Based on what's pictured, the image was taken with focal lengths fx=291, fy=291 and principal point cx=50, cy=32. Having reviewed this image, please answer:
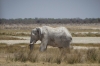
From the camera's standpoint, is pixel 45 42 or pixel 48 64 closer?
pixel 48 64

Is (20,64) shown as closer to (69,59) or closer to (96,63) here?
(69,59)

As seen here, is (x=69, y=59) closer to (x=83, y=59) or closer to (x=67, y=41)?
(x=83, y=59)

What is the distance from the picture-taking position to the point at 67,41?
67.9ft

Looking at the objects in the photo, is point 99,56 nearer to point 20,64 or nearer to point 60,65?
point 60,65

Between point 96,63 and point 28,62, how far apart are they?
343cm

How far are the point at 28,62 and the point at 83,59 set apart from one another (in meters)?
2.87

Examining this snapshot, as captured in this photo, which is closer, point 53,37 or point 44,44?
point 44,44

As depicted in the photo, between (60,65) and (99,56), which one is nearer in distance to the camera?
(60,65)

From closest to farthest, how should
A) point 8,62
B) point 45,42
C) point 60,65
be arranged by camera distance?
1. point 60,65
2. point 8,62
3. point 45,42

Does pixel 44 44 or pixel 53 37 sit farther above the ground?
pixel 53 37

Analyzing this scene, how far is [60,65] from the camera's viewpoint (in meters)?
13.8

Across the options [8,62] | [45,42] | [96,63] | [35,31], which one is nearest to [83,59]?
[96,63]

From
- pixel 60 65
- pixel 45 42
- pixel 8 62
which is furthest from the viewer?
pixel 45 42


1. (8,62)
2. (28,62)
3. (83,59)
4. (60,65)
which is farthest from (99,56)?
(8,62)
